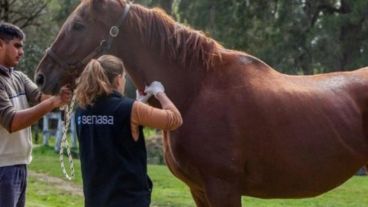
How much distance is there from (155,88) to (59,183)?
803cm

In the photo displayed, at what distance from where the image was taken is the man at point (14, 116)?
4148 millimetres

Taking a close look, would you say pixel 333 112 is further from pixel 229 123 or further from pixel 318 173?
pixel 229 123

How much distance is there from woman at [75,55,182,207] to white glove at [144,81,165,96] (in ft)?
0.55

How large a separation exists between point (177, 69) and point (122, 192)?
37.3 inches

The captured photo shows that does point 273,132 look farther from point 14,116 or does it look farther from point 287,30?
point 287,30

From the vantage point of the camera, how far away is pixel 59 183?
38.4 feet

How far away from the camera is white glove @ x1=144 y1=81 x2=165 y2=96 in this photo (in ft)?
13.3

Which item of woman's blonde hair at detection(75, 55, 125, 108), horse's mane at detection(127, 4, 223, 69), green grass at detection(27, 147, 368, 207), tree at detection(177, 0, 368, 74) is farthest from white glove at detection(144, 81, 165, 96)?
tree at detection(177, 0, 368, 74)

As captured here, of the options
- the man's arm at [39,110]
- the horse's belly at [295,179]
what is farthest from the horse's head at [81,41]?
the horse's belly at [295,179]

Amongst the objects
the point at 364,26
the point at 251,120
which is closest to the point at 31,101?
the point at 251,120

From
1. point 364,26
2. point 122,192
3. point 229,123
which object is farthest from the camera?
point 364,26

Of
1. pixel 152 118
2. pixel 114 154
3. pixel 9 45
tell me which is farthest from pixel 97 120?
pixel 9 45

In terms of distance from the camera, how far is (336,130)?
14.6 ft

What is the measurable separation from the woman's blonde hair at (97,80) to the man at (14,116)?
42cm
